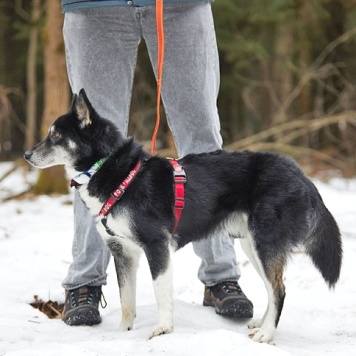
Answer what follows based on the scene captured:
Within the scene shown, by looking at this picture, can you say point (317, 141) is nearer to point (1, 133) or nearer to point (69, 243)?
point (1, 133)

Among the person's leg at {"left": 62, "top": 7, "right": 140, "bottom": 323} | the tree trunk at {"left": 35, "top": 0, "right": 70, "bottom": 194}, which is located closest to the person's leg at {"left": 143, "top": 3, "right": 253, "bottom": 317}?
the person's leg at {"left": 62, "top": 7, "right": 140, "bottom": 323}

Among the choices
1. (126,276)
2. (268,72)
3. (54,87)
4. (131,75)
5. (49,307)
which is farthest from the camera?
(268,72)

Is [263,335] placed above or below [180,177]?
below

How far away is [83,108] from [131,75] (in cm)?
58

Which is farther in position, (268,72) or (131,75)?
(268,72)

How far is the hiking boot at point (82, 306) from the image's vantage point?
10.5 feet

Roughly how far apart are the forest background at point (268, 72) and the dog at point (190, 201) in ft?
17.1

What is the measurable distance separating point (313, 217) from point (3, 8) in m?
12.8

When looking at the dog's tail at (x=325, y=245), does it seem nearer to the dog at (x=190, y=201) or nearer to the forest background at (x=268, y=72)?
the dog at (x=190, y=201)

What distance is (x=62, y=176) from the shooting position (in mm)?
8062

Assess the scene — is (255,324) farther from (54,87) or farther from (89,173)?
(54,87)

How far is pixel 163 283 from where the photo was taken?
9.45 ft


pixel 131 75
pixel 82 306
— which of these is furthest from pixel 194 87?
pixel 82 306

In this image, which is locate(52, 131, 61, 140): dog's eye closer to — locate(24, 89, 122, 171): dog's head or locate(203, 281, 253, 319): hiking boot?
locate(24, 89, 122, 171): dog's head
